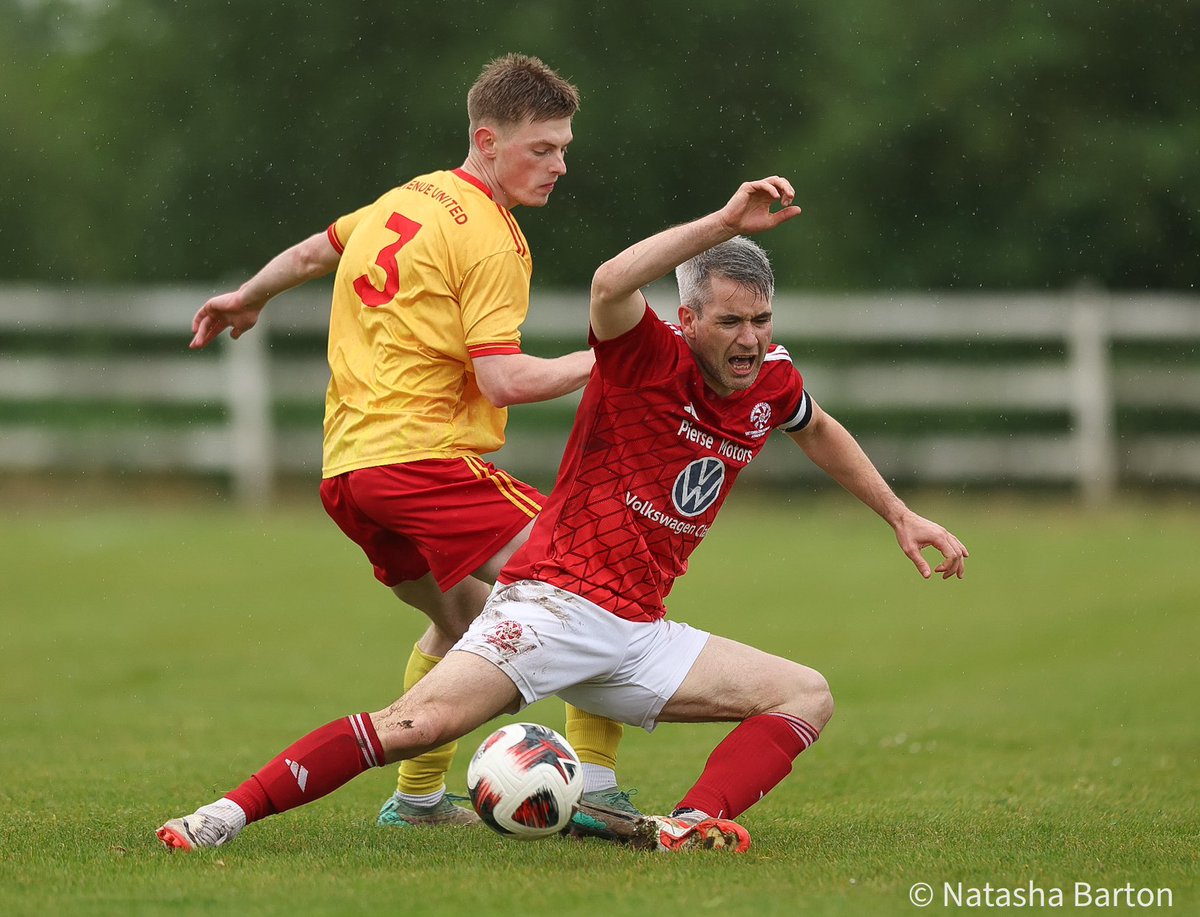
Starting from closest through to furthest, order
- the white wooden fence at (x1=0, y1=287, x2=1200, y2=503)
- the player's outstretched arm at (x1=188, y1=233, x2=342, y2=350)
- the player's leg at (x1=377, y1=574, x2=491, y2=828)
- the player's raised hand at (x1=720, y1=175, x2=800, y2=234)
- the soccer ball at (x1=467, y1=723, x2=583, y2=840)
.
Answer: the player's raised hand at (x1=720, y1=175, x2=800, y2=234) → the soccer ball at (x1=467, y1=723, x2=583, y2=840) → the player's leg at (x1=377, y1=574, x2=491, y2=828) → the player's outstretched arm at (x1=188, y1=233, x2=342, y2=350) → the white wooden fence at (x1=0, y1=287, x2=1200, y2=503)

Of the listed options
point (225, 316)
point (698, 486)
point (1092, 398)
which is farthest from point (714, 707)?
point (1092, 398)

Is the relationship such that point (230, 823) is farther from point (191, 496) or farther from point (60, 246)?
point (60, 246)

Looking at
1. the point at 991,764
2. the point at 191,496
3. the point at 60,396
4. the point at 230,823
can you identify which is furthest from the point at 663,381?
the point at 60,396

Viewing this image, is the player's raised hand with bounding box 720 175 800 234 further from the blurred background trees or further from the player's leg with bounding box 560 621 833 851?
the blurred background trees

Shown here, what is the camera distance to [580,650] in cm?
498

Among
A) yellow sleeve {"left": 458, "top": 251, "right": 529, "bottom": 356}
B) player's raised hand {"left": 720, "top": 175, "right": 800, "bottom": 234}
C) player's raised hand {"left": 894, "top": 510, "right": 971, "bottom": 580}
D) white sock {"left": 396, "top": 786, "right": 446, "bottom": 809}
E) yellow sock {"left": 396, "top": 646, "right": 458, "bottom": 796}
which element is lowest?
white sock {"left": 396, "top": 786, "right": 446, "bottom": 809}

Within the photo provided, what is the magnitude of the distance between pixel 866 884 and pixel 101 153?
22.1 meters

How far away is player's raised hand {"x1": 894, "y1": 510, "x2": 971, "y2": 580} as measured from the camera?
211 inches

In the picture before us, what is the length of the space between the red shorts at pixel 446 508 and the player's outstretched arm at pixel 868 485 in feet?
2.97

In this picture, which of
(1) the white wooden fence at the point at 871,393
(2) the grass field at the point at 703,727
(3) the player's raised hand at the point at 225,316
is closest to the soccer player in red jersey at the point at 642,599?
(2) the grass field at the point at 703,727

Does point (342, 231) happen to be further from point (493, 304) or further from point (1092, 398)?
point (1092, 398)

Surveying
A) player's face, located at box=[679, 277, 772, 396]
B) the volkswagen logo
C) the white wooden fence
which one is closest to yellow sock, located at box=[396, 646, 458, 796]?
the volkswagen logo

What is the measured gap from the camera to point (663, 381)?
5.02 metres

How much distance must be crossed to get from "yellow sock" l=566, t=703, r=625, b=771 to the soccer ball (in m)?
0.68
